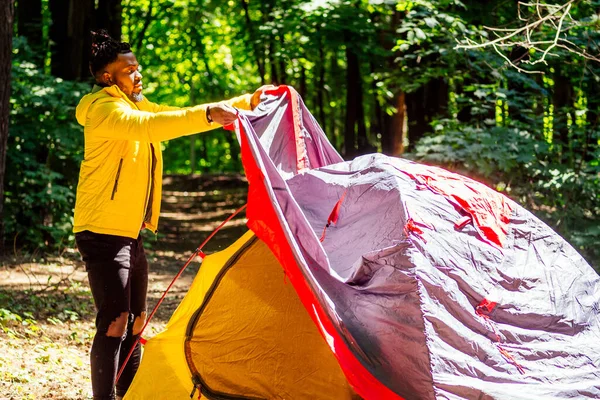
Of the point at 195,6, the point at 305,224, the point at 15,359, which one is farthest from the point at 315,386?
the point at 195,6

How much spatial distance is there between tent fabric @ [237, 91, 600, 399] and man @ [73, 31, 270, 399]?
0.57 m

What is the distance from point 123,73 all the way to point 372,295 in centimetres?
168

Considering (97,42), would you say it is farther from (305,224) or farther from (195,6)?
(195,6)

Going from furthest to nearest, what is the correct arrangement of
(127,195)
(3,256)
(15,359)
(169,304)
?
(3,256) → (169,304) → (15,359) → (127,195)

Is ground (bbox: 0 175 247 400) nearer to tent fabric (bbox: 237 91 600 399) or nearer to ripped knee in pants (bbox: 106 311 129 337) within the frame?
ripped knee in pants (bbox: 106 311 129 337)

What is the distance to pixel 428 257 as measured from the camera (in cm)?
324

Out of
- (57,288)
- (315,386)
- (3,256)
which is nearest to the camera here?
(315,386)

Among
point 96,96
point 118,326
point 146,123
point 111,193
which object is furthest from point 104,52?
point 118,326

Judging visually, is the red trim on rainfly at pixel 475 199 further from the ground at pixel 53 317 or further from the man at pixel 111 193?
the ground at pixel 53 317

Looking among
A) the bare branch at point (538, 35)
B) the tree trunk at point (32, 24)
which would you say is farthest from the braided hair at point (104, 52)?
the tree trunk at point (32, 24)

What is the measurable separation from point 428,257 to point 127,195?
1504 millimetres

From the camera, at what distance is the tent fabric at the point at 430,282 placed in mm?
3133

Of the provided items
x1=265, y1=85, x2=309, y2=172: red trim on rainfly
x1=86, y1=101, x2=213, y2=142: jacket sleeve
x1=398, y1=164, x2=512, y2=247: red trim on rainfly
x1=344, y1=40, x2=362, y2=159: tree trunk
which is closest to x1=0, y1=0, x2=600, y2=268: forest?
x1=344, y1=40, x2=362, y2=159: tree trunk

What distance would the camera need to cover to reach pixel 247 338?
4.16 meters
